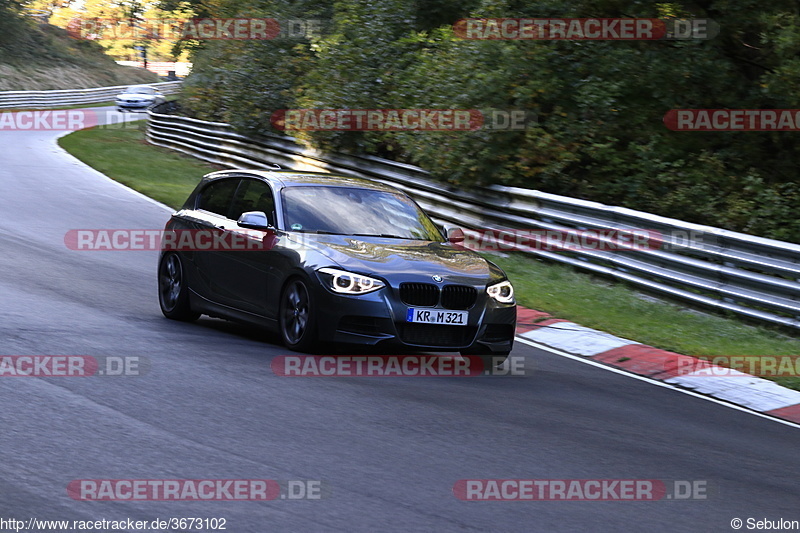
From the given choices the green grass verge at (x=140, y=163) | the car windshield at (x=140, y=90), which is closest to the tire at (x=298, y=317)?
the green grass verge at (x=140, y=163)

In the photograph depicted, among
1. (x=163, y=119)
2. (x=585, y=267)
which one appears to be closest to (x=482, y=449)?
(x=585, y=267)

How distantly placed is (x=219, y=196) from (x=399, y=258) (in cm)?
263

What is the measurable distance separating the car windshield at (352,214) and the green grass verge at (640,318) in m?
2.61

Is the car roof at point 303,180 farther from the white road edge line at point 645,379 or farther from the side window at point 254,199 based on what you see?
the white road edge line at point 645,379

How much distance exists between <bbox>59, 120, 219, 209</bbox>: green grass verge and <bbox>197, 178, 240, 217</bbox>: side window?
905 cm

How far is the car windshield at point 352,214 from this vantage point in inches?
384

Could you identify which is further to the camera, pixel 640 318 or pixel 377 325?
pixel 640 318

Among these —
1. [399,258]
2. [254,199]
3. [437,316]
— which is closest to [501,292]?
[437,316]

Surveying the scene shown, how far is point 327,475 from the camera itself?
569 cm

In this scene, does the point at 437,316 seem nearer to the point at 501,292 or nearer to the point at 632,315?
the point at 501,292

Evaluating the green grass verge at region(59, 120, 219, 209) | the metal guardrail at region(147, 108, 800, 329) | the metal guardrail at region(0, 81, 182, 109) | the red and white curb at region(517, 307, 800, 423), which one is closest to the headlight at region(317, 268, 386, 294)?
the red and white curb at region(517, 307, 800, 423)

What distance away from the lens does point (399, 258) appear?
907 cm

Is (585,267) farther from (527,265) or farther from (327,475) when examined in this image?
(327,475)

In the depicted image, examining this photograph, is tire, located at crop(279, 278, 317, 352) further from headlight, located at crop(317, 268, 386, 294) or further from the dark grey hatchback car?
headlight, located at crop(317, 268, 386, 294)
